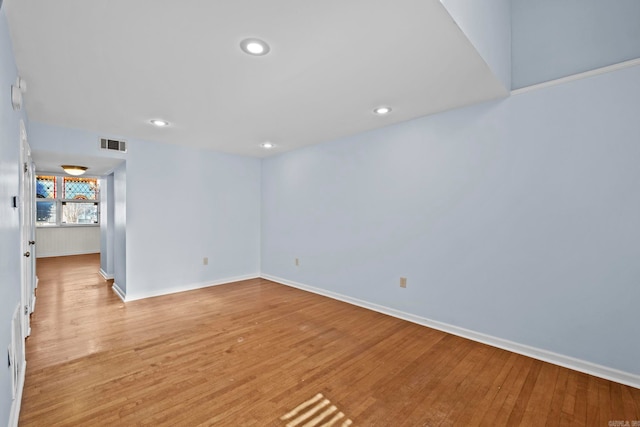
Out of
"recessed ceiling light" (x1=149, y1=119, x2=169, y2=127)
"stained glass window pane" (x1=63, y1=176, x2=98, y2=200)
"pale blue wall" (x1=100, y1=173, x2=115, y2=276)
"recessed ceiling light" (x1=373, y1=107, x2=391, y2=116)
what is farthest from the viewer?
"stained glass window pane" (x1=63, y1=176, x2=98, y2=200)

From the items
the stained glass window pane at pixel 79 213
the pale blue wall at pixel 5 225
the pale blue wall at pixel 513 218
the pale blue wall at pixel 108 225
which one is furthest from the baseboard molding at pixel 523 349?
the stained glass window pane at pixel 79 213

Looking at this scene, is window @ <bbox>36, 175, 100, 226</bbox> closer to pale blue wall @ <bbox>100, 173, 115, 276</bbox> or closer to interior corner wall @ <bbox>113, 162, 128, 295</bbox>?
pale blue wall @ <bbox>100, 173, 115, 276</bbox>

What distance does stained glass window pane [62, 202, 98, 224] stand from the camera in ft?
25.9

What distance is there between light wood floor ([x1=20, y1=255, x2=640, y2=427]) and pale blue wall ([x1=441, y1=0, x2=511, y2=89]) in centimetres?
241

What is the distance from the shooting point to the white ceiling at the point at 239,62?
58.3 inches

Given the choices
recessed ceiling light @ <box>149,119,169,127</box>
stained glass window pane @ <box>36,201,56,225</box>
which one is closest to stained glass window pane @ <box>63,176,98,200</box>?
stained glass window pane @ <box>36,201,56,225</box>

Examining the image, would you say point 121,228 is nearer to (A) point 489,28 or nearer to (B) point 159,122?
(B) point 159,122

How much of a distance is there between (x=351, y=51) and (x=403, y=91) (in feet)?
2.72

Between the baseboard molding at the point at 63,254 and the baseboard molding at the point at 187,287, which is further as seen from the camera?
the baseboard molding at the point at 63,254

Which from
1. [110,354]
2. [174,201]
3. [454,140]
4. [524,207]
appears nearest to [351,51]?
[454,140]

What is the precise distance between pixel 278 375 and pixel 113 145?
3.75 meters

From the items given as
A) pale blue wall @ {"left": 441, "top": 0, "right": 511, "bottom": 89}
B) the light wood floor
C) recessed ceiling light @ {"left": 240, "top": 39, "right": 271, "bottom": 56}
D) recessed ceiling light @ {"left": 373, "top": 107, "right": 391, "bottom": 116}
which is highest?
pale blue wall @ {"left": 441, "top": 0, "right": 511, "bottom": 89}

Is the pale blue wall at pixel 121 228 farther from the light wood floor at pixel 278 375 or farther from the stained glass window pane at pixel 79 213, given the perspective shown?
the stained glass window pane at pixel 79 213

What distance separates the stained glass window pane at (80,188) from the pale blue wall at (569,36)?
34.5 feet
